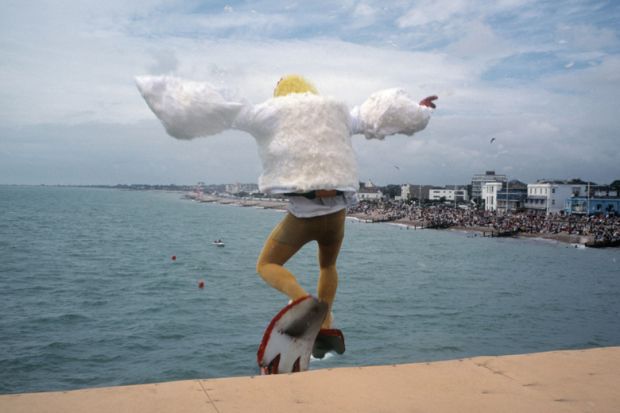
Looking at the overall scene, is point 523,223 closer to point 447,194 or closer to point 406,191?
point 447,194

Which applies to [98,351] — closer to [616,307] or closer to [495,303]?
[495,303]

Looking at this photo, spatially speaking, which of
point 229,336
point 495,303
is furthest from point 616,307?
point 229,336

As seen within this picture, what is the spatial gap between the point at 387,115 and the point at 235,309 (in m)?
13.9

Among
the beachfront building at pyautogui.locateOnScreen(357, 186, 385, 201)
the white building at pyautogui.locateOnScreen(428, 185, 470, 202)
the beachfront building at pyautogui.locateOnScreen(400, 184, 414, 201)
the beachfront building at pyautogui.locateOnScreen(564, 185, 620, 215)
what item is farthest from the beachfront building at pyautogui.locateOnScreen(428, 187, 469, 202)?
the beachfront building at pyautogui.locateOnScreen(564, 185, 620, 215)

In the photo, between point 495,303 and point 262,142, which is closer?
point 262,142

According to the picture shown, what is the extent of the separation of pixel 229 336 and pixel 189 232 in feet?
127

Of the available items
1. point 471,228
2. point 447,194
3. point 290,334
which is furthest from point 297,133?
point 447,194

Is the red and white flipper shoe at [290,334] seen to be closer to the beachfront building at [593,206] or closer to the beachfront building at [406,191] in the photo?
the beachfront building at [593,206]

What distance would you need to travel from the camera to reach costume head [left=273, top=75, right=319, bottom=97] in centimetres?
364

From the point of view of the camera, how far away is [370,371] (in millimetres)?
2771

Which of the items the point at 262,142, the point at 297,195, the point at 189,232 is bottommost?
the point at 189,232

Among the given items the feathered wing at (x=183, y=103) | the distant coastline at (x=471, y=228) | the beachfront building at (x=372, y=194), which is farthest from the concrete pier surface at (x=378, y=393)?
the beachfront building at (x=372, y=194)

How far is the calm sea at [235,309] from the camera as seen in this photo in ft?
37.6

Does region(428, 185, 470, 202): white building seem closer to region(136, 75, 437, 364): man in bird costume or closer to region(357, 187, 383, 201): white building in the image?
region(357, 187, 383, 201): white building
